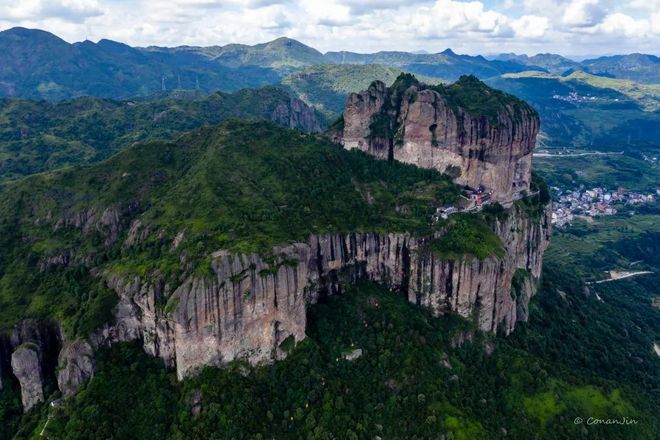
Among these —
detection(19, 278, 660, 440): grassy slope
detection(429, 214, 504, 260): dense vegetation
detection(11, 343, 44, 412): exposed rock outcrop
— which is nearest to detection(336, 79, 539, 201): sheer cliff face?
detection(429, 214, 504, 260): dense vegetation

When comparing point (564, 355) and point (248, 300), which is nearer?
point (248, 300)

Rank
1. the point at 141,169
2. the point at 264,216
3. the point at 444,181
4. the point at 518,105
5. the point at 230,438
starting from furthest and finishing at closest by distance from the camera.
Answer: the point at 518,105
the point at 444,181
the point at 141,169
the point at 264,216
the point at 230,438

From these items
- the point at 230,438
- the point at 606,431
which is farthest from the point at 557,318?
the point at 230,438

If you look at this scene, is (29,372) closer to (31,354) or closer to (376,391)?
(31,354)

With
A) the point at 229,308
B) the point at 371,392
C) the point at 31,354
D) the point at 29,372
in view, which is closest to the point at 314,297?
the point at 371,392

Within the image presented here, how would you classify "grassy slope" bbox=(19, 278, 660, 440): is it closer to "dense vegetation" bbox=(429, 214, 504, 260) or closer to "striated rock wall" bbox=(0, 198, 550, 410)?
"striated rock wall" bbox=(0, 198, 550, 410)

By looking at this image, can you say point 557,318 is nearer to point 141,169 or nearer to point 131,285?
point 131,285
